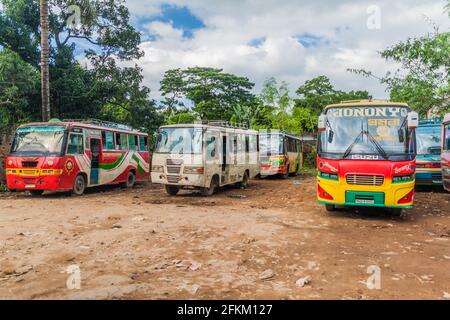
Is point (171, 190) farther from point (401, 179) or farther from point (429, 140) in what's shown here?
point (429, 140)

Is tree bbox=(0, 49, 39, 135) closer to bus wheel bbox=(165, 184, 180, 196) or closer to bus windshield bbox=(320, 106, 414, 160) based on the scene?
bus wheel bbox=(165, 184, 180, 196)

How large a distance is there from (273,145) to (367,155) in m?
12.8

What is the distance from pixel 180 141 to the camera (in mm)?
13641

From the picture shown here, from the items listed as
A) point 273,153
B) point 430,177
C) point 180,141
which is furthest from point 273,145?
point 180,141

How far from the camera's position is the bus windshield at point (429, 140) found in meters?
15.0

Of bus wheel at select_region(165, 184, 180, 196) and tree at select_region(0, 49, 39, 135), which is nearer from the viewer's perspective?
bus wheel at select_region(165, 184, 180, 196)

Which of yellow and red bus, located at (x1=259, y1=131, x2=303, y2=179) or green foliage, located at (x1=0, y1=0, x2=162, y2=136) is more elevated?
green foliage, located at (x1=0, y1=0, x2=162, y2=136)

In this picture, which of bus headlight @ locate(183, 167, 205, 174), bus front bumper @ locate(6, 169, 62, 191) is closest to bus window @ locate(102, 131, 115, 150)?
bus front bumper @ locate(6, 169, 62, 191)

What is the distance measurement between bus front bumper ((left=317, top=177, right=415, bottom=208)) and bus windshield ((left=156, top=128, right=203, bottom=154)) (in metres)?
5.33

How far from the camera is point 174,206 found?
37.8 ft

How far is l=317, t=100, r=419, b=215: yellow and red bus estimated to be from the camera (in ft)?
30.0

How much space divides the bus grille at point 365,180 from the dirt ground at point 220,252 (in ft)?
3.02

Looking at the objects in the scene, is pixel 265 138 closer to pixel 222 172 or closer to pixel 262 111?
pixel 222 172

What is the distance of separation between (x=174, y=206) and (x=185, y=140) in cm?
289
